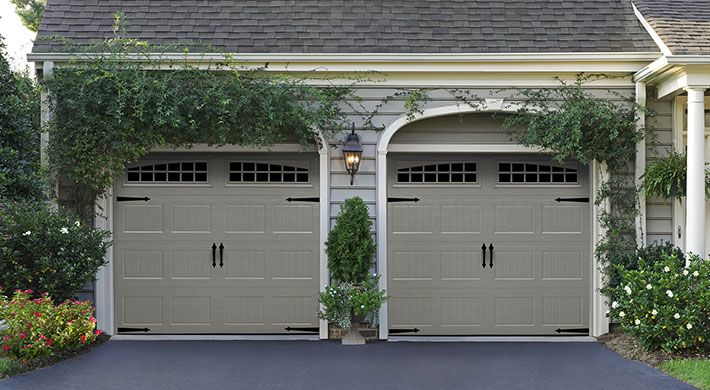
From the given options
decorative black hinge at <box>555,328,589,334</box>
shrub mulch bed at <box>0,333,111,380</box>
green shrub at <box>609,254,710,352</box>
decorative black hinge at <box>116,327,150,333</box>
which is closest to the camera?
shrub mulch bed at <box>0,333,111,380</box>

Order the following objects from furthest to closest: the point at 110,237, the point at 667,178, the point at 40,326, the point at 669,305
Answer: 1. the point at 110,237
2. the point at 667,178
3. the point at 669,305
4. the point at 40,326

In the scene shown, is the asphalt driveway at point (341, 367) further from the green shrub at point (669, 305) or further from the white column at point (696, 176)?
the white column at point (696, 176)

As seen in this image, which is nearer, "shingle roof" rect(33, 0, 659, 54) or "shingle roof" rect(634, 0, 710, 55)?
"shingle roof" rect(634, 0, 710, 55)

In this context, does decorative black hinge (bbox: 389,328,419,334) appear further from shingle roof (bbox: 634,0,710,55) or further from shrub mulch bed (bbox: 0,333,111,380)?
shingle roof (bbox: 634,0,710,55)

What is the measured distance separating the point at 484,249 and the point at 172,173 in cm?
369

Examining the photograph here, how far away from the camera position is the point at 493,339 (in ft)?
32.5

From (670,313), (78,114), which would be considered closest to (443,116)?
(670,313)

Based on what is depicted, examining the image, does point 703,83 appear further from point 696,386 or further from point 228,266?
point 228,266

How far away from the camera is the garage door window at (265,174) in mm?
9984

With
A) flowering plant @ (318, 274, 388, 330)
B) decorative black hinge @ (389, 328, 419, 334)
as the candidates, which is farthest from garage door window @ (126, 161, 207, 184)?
decorative black hinge @ (389, 328, 419, 334)

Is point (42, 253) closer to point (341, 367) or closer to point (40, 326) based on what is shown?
point (40, 326)

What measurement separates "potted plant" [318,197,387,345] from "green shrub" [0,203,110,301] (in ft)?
8.24

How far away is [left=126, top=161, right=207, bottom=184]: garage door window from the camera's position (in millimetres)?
9961

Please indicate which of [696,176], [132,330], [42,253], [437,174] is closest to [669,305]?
[696,176]
